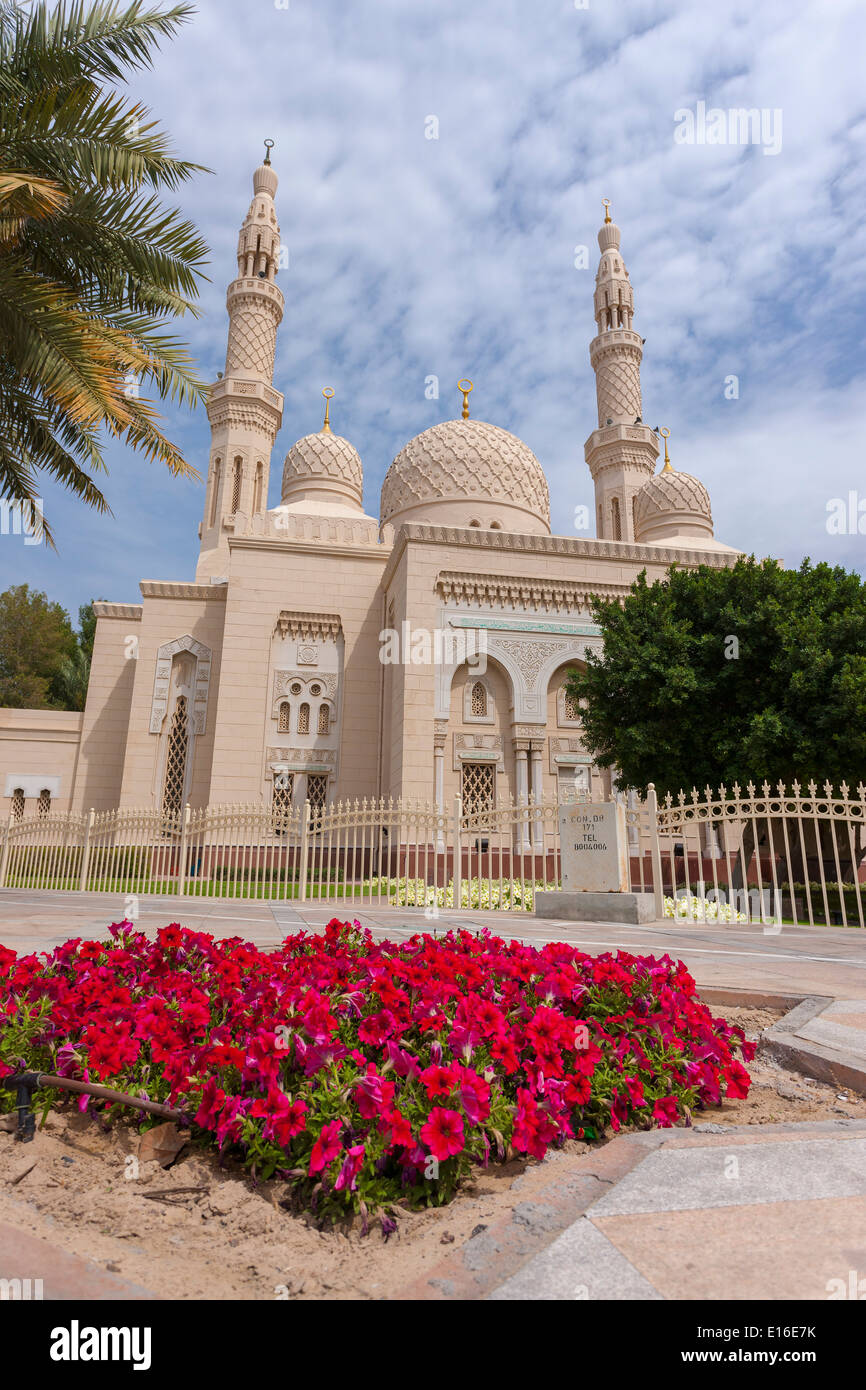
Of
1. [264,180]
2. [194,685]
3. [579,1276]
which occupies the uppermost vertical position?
[264,180]

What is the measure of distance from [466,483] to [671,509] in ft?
20.3

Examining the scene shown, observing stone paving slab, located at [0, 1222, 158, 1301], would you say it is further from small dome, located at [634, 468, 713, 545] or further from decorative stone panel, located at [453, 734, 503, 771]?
small dome, located at [634, 468, 713, 545]

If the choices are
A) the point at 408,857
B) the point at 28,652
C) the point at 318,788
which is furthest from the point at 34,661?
the point at 408,857

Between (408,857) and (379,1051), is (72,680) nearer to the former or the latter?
(408,857)

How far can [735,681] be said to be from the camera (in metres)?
12.8

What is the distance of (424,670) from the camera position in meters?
16.7

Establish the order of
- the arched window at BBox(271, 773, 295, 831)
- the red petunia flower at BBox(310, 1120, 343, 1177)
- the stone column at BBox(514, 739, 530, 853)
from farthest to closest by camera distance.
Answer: the arched window at BBox(271, 773, 295, 831), the stone column at BBox(514, 739, 530, 853), the red petunia flower at BBox(310, 1120, 343, 1177)

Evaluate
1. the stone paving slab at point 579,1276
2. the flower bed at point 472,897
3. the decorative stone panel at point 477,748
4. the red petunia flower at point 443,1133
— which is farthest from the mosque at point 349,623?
the stone paving slab at point 579,1276

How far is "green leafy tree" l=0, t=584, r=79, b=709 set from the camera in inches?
1173

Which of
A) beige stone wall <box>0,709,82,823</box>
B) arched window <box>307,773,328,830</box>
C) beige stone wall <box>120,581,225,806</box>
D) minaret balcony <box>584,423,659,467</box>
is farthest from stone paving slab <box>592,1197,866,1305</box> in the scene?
minaret balcony <box>584,423,659,467</box>

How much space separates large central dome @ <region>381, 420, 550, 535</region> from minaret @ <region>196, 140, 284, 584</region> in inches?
156

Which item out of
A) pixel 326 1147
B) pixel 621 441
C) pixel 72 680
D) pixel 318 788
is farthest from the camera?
pixel 72 680

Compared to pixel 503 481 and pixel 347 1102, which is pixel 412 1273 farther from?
pixel 503 481

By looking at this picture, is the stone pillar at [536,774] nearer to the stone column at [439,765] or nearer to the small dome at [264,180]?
the stone column at [439,765]
